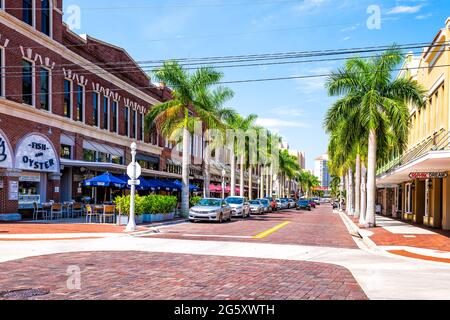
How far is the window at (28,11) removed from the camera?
26361mm

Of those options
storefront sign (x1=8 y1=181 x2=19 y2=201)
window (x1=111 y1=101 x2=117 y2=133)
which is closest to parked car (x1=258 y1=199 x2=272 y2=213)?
window (x1=111 y1=101 x2=117 y2=133)

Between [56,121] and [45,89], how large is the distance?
2052mm

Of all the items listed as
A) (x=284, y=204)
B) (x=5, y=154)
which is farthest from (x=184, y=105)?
(x=284, y=204)

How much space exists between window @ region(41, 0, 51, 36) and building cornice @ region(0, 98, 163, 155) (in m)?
5.03

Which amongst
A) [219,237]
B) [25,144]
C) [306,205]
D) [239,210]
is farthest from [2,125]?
[306,205]

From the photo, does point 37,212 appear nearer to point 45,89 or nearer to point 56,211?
point 56,211

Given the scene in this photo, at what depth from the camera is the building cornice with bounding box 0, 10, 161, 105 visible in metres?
24.8

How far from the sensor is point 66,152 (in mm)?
31031

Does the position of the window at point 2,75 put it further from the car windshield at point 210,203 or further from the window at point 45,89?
the car windshield at point 210,203

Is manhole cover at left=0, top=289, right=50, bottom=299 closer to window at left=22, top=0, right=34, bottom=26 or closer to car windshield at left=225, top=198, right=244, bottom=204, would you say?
window at left=22, top=0, right=34, bottom=26

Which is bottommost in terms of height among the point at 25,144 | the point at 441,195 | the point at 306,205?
the point at 306,205

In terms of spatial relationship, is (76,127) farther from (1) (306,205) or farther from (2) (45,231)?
(1) (306,205)
